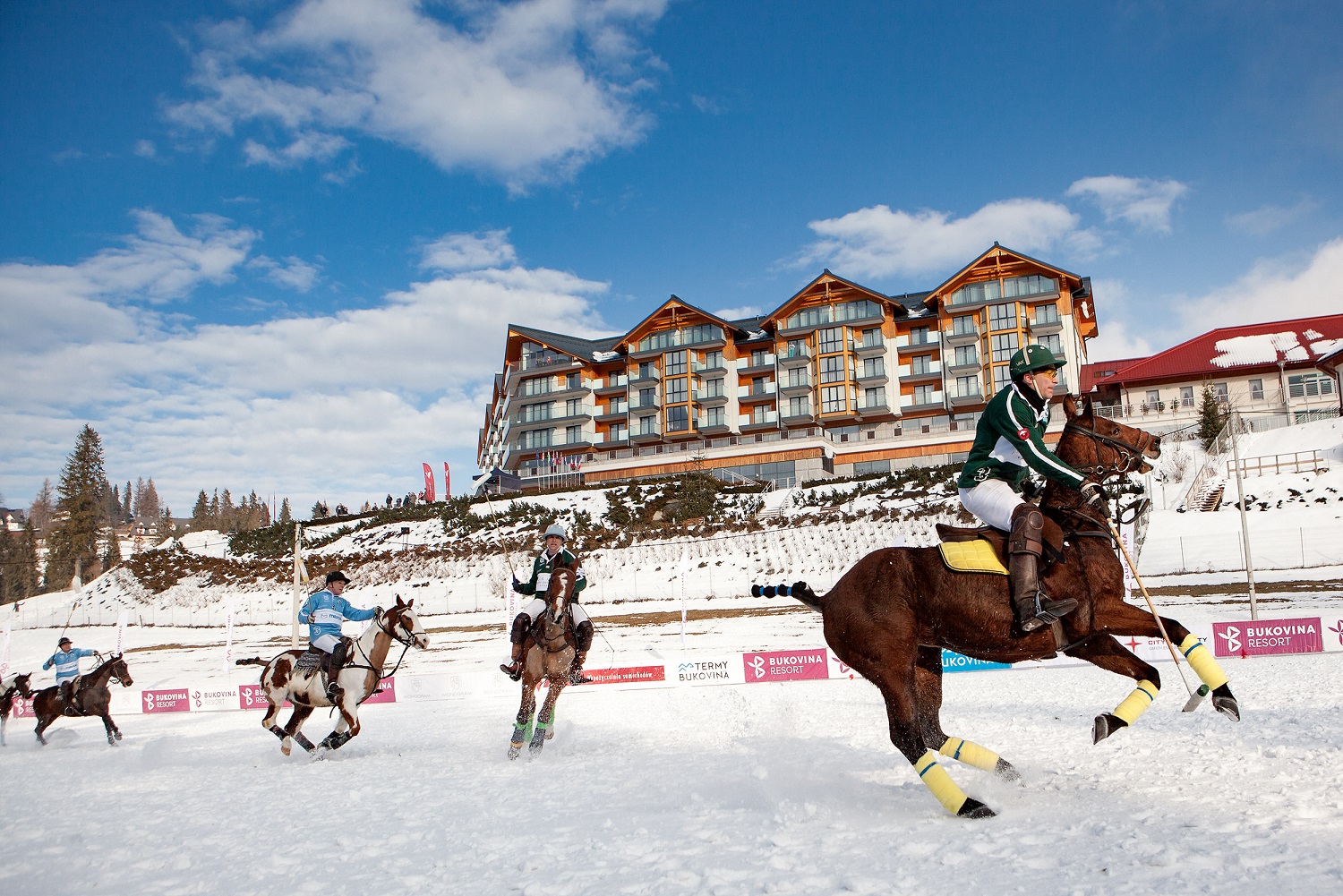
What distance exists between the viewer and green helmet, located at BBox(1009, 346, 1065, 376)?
6.41 m

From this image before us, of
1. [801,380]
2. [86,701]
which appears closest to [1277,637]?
[86,701]

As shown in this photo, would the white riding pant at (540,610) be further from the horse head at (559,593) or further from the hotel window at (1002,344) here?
the hotel window at (1002,344)

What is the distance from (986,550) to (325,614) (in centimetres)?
909

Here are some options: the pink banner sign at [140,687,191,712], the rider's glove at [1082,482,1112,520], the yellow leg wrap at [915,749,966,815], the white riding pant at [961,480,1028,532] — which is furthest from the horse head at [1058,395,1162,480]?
the pink banner sign at [140,687,191,712]

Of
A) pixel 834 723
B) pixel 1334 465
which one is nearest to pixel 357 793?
pixel 834 723

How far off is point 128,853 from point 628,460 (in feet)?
213

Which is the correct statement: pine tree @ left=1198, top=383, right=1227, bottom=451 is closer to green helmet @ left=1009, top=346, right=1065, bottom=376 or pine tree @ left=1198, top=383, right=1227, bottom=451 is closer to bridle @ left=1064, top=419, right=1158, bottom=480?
bridle @ left=1064, top=419, right=1158, bottom=480

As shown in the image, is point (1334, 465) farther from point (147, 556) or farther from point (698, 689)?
point (147, 556)

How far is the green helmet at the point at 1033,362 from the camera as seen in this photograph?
6.41 meters

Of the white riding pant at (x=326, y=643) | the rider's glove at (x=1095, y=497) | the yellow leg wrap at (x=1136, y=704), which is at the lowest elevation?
the yellow leg wrap at (x=1136, y=704)

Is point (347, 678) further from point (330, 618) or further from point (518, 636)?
point (518, 636)

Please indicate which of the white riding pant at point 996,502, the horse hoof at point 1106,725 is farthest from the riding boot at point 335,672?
the horse hoof at point 1106,725

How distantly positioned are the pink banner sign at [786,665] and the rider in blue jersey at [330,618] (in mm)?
8628

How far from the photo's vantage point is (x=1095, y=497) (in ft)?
20.6
